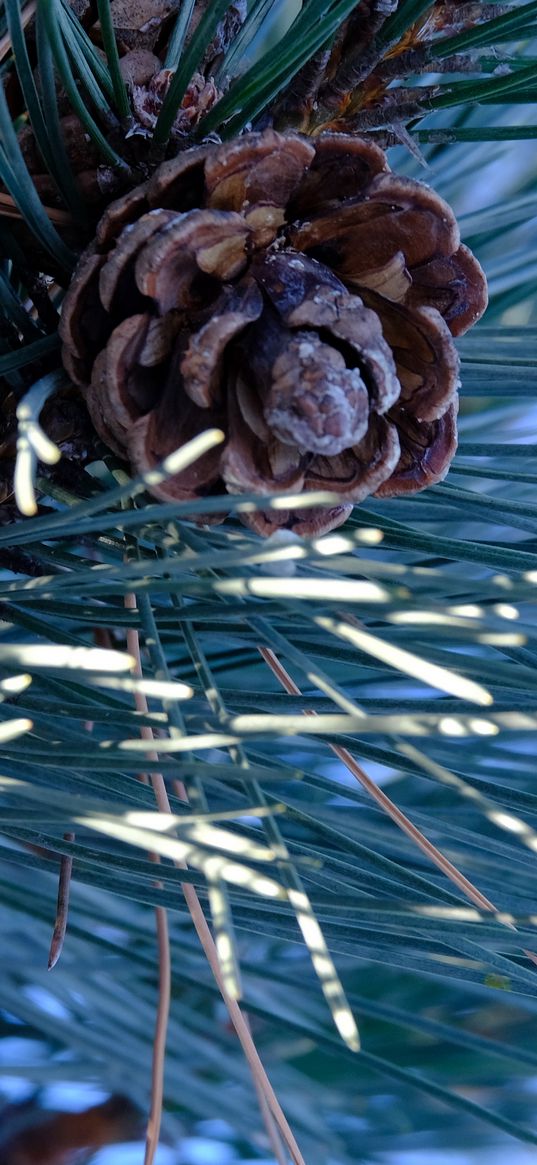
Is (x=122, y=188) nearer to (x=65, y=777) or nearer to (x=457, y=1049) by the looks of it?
(x=65, y=777)

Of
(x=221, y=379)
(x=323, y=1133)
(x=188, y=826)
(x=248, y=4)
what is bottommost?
(x=323, y=1133)

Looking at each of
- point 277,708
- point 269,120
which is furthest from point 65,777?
point 269,120

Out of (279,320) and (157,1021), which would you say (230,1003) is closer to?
(157,1021)

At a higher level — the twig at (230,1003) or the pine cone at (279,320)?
the pine cone at (279,320)

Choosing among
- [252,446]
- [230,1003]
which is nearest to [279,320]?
[252,446]

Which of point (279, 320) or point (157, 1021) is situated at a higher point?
point (279, 320)

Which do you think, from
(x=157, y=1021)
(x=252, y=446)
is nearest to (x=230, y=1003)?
(x=157, y=1021)

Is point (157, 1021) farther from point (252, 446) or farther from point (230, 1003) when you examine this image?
point (252, 446)

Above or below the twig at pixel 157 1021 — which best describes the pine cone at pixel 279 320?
above
